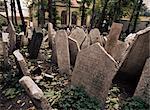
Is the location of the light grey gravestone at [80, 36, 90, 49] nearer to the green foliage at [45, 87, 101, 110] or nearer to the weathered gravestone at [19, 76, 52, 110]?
the green foliage at [45, 87, 101, 110]

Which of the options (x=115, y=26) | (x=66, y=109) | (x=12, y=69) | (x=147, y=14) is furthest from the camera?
(x=147, y=14)

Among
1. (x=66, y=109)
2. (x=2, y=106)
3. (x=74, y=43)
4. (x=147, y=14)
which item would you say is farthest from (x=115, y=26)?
(x=147, y=14)

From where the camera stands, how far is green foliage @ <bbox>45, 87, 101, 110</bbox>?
4.91 meters

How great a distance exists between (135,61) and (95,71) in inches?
50.9

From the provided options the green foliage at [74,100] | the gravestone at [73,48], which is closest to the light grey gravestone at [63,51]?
the gravestone at [73,48]

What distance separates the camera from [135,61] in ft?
19.3

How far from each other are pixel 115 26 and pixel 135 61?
1.37 metres

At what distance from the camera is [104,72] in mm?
4902

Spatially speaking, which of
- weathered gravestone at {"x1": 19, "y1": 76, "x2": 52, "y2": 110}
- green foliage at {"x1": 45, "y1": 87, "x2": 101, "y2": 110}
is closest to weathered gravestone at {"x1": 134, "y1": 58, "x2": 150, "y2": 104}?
green foliage at {"x1": 45, "y1": 87, "x2": 101, "y2": 110}

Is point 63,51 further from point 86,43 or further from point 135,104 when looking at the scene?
point 135,104

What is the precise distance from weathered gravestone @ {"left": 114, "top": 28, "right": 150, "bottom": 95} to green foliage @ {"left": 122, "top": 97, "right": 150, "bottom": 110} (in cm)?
75

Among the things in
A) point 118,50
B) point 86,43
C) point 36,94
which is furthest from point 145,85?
point 86,43

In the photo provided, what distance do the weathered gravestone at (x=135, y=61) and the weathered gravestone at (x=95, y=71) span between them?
110 centimetres

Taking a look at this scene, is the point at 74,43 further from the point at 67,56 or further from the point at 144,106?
the point at 144,106
